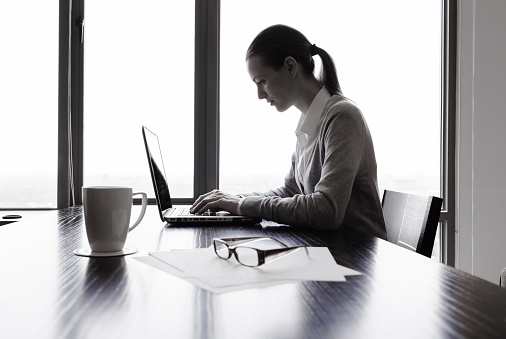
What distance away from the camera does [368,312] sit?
1.35 ft

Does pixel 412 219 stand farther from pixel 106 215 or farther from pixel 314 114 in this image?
pixel 106 215

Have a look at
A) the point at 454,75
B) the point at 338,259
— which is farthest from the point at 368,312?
the point at 454,75

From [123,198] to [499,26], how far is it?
7.45 ft

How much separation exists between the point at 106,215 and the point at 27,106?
1.72 m

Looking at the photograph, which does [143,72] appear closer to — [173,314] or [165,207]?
[165,207]

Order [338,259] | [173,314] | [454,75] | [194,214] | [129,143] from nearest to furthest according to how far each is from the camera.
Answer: [173,314], [338,259], [194,214], [129,143], [454,75]

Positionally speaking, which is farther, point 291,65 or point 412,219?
point 291,65

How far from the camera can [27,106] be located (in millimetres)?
2143

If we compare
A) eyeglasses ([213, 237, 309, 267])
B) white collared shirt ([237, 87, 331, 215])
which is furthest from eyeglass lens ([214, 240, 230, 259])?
white collared shirt ([237, 87, 331, 215])

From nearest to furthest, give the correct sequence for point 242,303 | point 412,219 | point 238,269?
point 242,303
point 238,269
point 412,219

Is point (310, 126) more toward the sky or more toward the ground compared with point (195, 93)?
more toward the ground

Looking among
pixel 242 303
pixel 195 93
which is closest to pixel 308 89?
pixel 195 93

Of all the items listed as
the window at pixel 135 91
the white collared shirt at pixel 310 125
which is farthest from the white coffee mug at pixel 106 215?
the window at pixel 135 91

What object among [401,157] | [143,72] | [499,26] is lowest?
[401,157]
